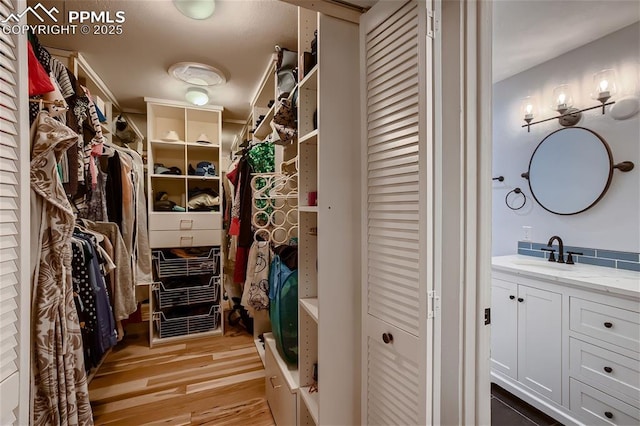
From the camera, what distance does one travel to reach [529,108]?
7.38ft

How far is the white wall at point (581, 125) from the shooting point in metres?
1.74

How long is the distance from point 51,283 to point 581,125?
3.05 metres

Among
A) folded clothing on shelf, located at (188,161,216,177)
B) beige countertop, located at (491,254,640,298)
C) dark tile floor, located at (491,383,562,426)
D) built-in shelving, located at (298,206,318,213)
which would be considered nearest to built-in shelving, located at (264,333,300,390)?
built-in shelving, located at (298,206,318,213)

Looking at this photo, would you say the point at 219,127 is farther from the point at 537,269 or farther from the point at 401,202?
the point at 537,269

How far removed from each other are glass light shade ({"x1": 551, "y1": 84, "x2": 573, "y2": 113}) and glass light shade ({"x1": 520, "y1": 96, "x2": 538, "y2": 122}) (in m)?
0.15

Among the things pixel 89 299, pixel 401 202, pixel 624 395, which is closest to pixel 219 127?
pixel 89 299

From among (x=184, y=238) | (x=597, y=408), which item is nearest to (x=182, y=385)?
(x=184, y=238)

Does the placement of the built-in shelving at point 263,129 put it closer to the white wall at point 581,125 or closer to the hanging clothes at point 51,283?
the hanging clothes at point 51,283

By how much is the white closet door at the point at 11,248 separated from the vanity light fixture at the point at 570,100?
2.78m

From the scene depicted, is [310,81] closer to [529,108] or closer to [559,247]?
[529,108]

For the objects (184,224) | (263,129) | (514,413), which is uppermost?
(263,129)

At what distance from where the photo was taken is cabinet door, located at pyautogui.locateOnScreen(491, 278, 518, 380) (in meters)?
1.95

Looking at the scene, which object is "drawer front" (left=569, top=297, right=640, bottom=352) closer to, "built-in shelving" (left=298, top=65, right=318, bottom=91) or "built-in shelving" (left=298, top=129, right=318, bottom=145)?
"built-in shelving" (left=298, top=129, right=318, bottom=145)

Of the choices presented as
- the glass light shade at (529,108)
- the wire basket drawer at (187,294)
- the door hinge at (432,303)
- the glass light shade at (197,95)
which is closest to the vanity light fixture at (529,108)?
the glass light shade at (529,108)
